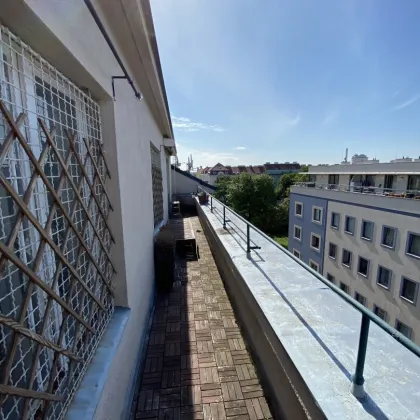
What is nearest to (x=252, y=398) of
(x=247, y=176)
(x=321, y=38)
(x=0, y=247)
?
(x=0, y=247)

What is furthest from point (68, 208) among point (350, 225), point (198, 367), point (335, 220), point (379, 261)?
point (335, 220)

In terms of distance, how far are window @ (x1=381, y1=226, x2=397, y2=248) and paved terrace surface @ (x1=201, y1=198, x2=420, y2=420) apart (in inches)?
452

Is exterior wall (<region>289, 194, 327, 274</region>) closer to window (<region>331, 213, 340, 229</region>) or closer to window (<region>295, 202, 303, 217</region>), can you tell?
window (<region>295, 202, 303, 217</region>)

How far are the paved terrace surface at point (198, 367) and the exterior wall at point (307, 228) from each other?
1441 centimetres

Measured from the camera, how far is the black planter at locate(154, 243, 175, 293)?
13.4 feet

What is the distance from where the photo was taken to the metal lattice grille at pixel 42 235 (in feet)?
2.81

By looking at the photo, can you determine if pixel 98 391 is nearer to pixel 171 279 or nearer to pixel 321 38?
pixel 171 279

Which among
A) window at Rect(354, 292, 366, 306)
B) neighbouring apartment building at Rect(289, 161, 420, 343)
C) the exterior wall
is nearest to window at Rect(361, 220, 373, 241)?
neighbouring apartment building at Rect(289, 161, 420, 343)

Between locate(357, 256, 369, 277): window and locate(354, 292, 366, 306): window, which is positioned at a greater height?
locate(357, 256, 369, 277): window

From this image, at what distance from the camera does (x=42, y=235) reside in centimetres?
98

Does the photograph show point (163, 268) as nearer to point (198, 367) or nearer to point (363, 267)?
point (198, 367)

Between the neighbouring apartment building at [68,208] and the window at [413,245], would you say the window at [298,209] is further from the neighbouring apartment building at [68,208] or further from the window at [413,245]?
the neighbouring apartment building at [68,208]

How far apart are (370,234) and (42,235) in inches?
579

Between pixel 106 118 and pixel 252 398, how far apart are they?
2734mm
